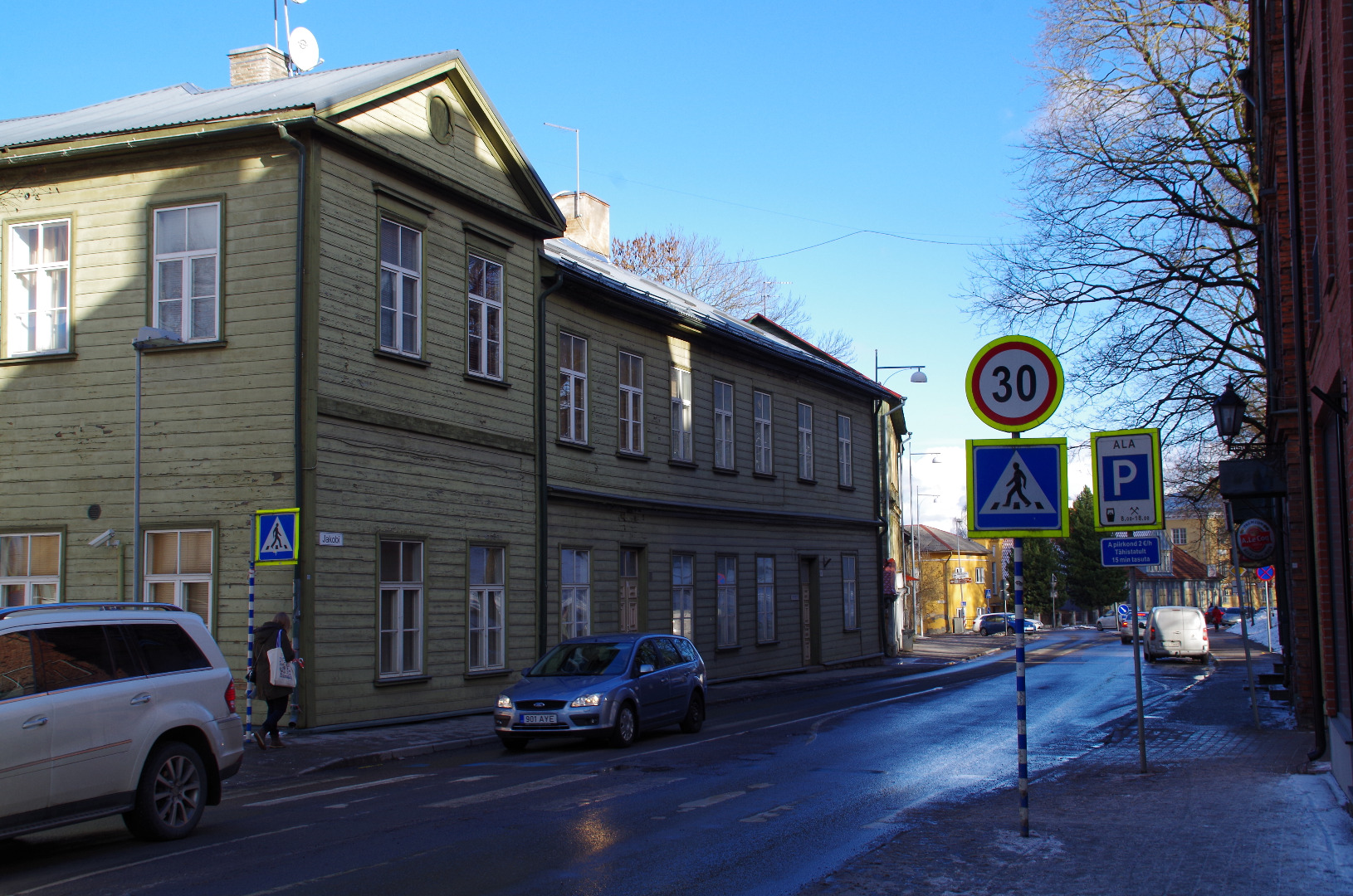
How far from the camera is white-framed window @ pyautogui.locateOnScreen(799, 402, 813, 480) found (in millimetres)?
33406

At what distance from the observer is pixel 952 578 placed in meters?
78.4

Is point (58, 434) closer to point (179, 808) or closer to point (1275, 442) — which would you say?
point (179, 808)

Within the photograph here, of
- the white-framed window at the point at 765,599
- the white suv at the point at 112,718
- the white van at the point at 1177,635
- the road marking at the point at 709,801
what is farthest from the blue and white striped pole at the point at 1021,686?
the white van at the point at 1177,635

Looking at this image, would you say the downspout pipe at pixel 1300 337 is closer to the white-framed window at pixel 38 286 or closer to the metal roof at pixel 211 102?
the metal roof at pixel 211 102

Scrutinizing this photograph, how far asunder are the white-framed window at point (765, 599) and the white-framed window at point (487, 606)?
10.9m

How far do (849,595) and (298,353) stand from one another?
23.1 metres

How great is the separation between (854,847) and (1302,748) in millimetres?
8451

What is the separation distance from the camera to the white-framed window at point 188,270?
17.0m

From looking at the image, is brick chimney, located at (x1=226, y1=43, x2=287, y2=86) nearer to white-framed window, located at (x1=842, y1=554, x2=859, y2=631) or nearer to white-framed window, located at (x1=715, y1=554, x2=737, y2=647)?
white-framed window, located at (x1=715, y1=554, x2=737, y2=647)

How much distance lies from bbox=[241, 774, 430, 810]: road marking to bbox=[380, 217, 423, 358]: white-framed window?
7258 mm

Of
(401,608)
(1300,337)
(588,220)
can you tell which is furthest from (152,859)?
(588,220)

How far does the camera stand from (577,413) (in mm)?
23406

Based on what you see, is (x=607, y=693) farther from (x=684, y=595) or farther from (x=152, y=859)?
(x=684, y=595)

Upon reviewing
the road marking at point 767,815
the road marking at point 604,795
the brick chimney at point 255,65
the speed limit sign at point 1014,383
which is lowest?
the road marking at point 604,795
